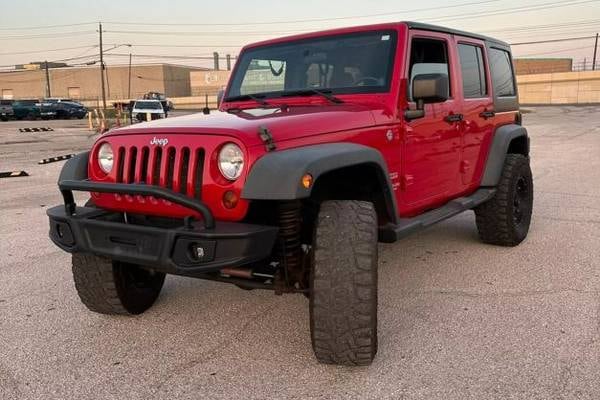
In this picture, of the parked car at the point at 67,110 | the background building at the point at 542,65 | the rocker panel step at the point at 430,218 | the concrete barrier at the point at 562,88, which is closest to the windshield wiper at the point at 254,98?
the rocker panel step at the point at 430,218

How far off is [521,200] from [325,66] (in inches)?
104

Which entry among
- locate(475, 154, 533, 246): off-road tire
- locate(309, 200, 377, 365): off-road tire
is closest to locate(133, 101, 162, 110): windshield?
locate(475, 154, 533, 246): off-road tire

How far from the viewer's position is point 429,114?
4.07 m

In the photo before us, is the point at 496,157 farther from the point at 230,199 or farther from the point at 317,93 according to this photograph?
the point at 230,199

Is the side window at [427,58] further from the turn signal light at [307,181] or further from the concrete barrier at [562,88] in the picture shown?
the concrete barrier at [562,88]

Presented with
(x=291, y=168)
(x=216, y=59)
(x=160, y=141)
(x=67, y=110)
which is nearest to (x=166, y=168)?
(x=160, y=141)

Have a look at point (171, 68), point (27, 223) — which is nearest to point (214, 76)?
point (171, 68)

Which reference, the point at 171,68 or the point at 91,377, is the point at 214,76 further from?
the point at 91,377

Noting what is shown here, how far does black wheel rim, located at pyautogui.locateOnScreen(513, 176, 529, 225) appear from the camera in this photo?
5.43 metres

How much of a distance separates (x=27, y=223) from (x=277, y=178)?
5.09m

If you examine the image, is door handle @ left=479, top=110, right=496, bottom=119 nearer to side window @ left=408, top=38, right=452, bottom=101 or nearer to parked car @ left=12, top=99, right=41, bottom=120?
side window @ left=408, top=38, right=452, bottom=101

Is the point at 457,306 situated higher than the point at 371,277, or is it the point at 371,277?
the point at 371,277

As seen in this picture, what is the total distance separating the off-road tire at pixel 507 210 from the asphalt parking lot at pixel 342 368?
136 millimetres

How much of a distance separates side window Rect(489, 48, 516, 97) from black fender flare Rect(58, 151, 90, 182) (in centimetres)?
367
